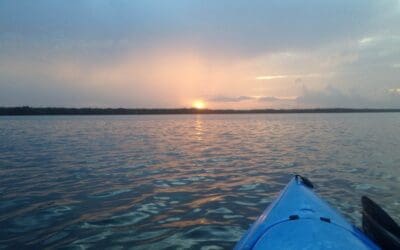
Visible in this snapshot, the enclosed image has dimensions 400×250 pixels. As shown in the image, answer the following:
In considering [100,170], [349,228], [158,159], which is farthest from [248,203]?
[158,159]

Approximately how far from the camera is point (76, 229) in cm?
820

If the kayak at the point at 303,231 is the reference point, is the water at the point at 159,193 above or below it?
below

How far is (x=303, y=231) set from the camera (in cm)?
480

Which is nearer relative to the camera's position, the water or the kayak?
the kayak

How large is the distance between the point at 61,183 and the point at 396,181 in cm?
1251

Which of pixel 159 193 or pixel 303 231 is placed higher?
pixel 303 231

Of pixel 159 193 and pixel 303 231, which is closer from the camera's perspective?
pixel 303 231

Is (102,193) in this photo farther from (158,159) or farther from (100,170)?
(158,159)

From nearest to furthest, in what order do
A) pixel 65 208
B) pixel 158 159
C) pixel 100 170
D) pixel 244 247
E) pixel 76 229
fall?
pixel 244 247 → pixel 76 229 → pixel 65 208 → pixel 100 170 → pixel 158 159

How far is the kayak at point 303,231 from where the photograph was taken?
4520 millimetres

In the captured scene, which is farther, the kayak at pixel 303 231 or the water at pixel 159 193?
the water at pixel 159 193

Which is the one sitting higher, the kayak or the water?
the kayak

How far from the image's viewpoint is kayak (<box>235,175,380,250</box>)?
4.52 m

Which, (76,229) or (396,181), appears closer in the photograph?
(76,229)
